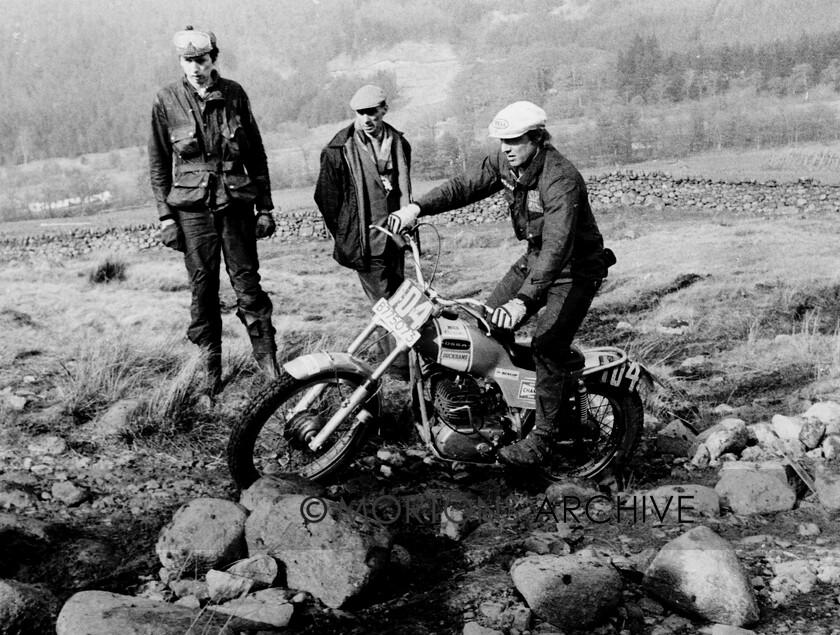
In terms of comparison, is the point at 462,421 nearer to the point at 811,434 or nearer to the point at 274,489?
the point at 274,489

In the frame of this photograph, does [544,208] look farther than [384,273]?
No

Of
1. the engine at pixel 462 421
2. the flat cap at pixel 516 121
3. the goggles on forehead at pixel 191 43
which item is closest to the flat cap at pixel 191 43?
the goggles on forehead at pixel 191 43

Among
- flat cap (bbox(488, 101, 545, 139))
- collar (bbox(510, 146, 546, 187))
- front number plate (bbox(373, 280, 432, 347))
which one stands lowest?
front number plate (bbox(373, 280, 432, 347))

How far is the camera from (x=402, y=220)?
434cm

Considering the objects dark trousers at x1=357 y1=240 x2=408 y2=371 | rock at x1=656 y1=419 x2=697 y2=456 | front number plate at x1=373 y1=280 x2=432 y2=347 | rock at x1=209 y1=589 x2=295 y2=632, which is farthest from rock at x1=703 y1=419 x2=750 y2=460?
rock at x1=209 y1=589 x2=295 y2=632

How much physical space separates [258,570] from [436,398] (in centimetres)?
133

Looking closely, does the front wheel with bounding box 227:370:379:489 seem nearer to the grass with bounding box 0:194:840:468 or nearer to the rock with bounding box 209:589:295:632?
the grass with bounding box 0:194:840:468

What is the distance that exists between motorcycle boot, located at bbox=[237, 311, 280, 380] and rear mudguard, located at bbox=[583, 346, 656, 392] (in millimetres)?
1981

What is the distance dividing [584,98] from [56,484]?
72.8ft

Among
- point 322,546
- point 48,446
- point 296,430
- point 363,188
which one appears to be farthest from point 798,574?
point 48,446

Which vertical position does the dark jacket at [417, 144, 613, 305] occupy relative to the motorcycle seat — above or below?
above

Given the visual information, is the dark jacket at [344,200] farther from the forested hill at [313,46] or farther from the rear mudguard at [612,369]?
the forested hill at [313,46]

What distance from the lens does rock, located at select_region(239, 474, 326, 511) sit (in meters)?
3.93

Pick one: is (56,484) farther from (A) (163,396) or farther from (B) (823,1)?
(B) (823,1)
